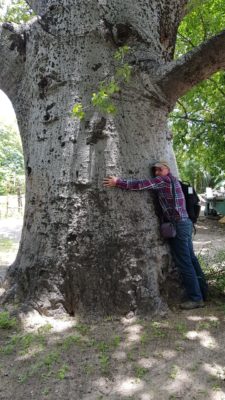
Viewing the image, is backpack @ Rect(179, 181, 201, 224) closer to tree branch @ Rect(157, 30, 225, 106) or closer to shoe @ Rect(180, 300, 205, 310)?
shoe @ Rect(180, 300, 205, 310)

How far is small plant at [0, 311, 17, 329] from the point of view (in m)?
3.94

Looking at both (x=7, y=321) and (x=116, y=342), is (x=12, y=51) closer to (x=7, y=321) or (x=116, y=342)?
(x=7, y=321)

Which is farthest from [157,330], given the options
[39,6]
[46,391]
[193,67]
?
[39,6]

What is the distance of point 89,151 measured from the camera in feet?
13.9

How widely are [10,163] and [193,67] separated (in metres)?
28.3

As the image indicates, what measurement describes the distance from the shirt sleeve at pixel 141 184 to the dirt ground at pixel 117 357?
1337 mm

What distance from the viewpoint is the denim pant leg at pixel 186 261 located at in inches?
174

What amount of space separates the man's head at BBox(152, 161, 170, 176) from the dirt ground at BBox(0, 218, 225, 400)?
4.89 ft

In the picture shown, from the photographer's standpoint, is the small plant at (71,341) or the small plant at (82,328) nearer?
the small plant at (71,341)

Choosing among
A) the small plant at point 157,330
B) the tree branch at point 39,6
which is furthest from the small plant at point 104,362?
the tree branch at point 39,6

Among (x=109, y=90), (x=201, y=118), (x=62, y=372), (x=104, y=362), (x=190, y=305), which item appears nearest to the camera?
(x=62, y=372)

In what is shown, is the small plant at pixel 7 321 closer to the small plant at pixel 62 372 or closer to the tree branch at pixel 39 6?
the small plant at pixel 62 372

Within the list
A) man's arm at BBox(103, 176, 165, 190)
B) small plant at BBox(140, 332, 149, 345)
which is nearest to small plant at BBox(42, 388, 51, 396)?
small plant at BBox(140, 332, 149, 345)

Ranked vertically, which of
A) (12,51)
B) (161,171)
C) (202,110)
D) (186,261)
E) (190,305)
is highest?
(202,110)
